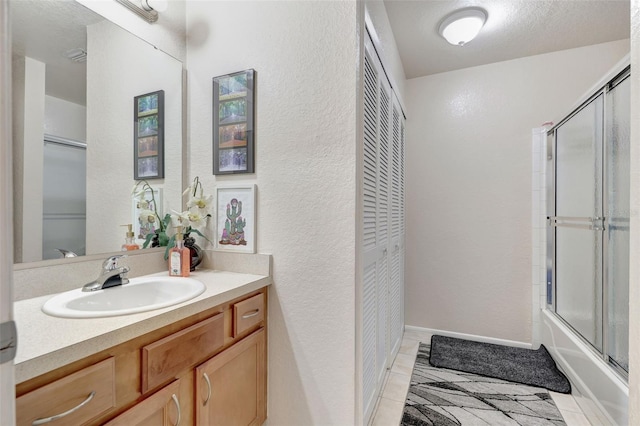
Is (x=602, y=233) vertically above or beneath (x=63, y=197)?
beneath

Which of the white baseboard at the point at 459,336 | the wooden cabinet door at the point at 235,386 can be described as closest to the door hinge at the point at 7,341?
the wooden cabinet door at the point at 235,386

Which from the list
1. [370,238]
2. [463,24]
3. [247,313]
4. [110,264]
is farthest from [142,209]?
[463,24]

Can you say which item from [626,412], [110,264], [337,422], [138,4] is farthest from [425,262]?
[138,4]

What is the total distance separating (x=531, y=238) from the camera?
2.53 meters

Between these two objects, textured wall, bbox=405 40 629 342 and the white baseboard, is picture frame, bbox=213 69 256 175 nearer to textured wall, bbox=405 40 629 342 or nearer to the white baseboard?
textured wall, bbox=405 40 629 342

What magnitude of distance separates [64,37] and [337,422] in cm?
199

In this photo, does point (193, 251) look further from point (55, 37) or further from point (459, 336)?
point (459, 336)

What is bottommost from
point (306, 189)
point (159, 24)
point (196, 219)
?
point (196, 219)

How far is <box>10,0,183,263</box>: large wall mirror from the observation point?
1.07m

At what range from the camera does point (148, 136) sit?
151 centimetres

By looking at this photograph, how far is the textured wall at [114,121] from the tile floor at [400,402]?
166 centimetres

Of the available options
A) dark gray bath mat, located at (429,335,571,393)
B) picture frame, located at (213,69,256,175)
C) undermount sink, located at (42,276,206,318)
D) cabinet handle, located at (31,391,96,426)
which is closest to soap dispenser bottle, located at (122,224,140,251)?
undermount sink, located at (42,276,206,318)

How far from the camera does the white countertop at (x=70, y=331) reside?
65 cm

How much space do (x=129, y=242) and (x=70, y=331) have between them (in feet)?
2.43
